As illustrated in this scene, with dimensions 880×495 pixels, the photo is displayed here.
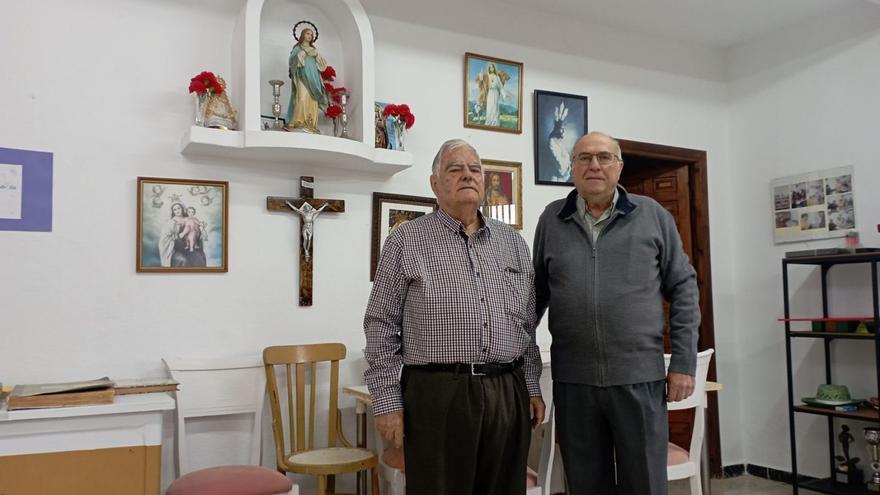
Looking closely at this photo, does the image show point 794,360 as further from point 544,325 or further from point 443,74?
point 443,74

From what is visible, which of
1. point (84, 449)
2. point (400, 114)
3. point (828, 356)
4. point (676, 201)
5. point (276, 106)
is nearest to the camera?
point (84, 449)

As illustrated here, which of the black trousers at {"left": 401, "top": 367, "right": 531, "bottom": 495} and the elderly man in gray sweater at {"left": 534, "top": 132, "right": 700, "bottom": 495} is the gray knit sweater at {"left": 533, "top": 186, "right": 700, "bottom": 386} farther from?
the black trousers at {"left": 401, "top": 367, "right": 531, "bottom": 495}

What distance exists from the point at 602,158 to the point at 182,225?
1737mm

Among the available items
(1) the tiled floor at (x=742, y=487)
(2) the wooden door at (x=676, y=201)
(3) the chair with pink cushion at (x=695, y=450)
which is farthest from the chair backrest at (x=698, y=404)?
(2) the wooden door at (x=676, y=201)

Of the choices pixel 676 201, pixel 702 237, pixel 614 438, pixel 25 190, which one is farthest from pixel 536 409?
pixel 676 201

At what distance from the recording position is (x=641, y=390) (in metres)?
1.98

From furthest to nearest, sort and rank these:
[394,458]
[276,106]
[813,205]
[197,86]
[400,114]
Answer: [813,205] → [400,114] → [276,106] → [197,86] → [394,458]

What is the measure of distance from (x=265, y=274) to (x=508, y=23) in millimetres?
1900

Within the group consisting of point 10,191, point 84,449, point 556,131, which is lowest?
point 84,449

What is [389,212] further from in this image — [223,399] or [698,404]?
[698,404]

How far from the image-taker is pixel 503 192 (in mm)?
3693

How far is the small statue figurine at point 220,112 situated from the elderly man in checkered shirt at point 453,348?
3.82 feet

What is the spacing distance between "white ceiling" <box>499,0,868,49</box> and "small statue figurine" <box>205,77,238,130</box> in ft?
5.52

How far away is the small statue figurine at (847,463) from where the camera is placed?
11.9 feet
